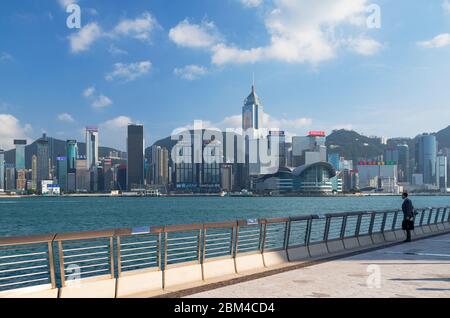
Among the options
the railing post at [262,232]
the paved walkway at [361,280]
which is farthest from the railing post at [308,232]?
the railing post at [262,232]

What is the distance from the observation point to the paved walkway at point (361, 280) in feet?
39.0

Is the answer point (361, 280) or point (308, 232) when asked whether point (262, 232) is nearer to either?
point (308, 232)

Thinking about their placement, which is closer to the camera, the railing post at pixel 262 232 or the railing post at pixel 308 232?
the railing post at pixel 262 232

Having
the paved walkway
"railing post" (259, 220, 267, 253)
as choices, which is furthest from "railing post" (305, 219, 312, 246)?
"railing post" (259, 220, 267, 253)

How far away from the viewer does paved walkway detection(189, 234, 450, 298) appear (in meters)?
11.9

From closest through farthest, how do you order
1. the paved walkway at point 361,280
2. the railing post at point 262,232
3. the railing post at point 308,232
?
the paved walkway at point 361,280 → the railing post at point 262,232 → the railing post at point 308,232

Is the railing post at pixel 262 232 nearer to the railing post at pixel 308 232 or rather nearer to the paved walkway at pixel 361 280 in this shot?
the paved walkway at pixel 361 280

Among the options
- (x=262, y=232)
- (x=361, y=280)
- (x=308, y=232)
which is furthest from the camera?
(x=308, y=232)

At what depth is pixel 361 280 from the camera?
13578 millimetres

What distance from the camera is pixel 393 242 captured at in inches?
943

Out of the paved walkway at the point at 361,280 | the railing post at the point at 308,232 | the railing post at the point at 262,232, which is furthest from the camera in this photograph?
the railing post at the point at 308,232

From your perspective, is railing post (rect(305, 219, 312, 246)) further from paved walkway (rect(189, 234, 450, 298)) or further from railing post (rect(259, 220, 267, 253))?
railing post (rect(259, 220, 267, 253))

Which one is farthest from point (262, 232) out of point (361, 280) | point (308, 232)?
point (361, 280)
